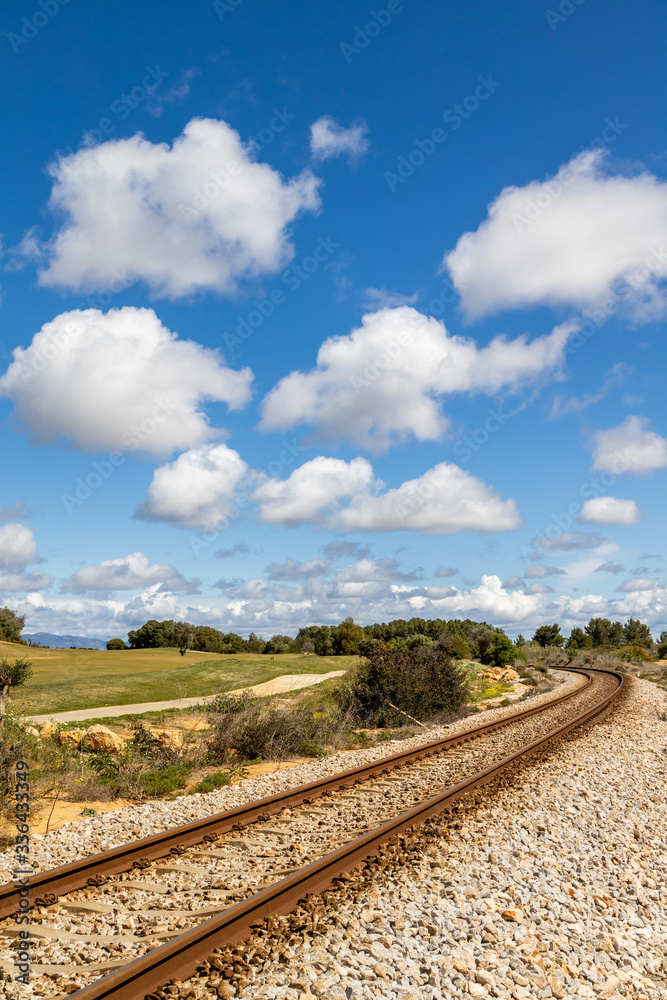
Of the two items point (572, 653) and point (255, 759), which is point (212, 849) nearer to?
point (255, 759)

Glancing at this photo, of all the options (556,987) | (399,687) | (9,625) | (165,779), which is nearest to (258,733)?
(165,779)

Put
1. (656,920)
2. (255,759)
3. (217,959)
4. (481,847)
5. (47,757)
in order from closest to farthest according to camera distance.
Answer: (217,959), (656,920), (481,847), (47,757), (255,759)

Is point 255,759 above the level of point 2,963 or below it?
below

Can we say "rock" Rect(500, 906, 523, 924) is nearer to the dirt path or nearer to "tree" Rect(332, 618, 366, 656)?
the dirt path

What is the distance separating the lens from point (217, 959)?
506 centimetres

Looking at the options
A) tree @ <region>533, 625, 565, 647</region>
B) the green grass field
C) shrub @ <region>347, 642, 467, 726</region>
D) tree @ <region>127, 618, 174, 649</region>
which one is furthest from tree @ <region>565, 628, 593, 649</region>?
shrub @ <region>347, 642, 467, 726</region>

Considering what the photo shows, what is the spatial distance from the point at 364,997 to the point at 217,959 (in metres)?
1.26

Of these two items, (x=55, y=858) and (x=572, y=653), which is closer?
(x=55, y=858)

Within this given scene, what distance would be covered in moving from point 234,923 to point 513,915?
275 centimetres

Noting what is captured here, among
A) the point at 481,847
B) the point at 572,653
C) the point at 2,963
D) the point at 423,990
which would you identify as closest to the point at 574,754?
the point at 481,847

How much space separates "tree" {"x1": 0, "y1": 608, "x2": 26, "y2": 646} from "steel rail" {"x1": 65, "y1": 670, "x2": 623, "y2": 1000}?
70538 millimetres

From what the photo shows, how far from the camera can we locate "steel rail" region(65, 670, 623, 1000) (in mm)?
4570

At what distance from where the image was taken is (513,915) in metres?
6.00

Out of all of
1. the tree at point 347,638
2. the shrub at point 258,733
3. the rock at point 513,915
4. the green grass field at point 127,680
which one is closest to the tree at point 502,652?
the green grass field at point 127,680
